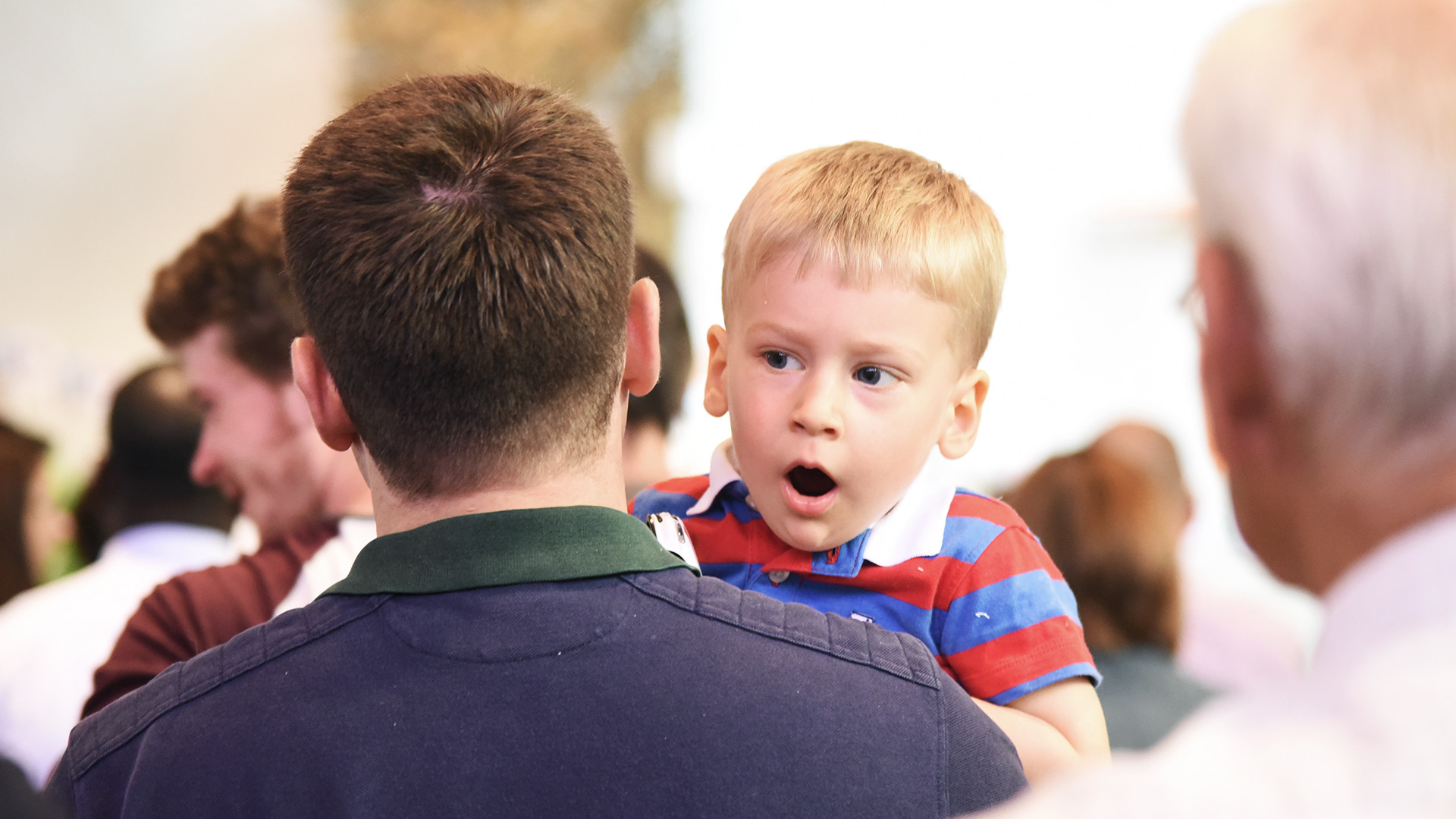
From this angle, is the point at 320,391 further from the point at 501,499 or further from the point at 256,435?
the point at 256,435

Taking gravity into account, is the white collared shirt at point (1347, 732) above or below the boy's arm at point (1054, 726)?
above

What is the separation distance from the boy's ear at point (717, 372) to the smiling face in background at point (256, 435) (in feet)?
3.22

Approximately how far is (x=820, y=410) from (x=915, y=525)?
8.2 inches

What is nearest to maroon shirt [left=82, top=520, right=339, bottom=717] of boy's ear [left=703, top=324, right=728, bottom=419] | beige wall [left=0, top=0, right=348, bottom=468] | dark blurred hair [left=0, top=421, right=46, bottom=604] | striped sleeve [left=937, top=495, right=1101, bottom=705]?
boy's ear [left=703, top=324, right=728, bottom=419]

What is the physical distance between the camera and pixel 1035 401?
7.57 metres

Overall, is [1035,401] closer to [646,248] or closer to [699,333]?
[699,333]

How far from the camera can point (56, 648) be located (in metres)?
2.20

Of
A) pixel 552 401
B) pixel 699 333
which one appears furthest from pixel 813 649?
pixel 699 333

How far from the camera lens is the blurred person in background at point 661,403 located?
7.80ft

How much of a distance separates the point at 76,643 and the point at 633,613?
1708 mm

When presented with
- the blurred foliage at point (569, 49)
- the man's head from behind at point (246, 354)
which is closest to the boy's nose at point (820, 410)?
the man's head from behind at point (246, 354)

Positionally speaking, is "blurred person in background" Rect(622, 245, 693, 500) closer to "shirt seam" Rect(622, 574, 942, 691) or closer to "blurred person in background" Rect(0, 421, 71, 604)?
"shirt seam" Rect(622, 574, 942, 691)

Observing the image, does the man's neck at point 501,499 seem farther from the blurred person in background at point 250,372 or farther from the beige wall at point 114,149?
the beige wall at point 114,149

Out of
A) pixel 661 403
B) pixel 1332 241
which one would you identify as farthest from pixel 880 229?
pixel 661 403
